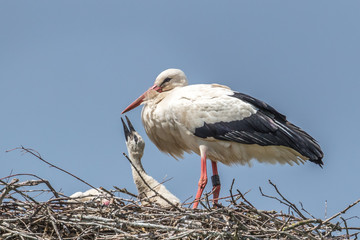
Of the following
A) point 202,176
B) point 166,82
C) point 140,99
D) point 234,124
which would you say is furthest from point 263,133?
point 140,99

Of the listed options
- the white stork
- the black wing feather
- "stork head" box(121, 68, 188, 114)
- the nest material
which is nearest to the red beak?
"stork head" box(121, 68, 188, 114)

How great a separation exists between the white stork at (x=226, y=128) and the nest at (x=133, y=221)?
67.4 inches

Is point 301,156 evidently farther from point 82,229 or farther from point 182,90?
point 82,229

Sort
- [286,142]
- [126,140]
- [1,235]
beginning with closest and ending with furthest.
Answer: [1,235], [286,142], [126,140]

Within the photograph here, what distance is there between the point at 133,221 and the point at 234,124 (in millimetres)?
2239

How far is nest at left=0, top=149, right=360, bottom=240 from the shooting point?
5.67 metres

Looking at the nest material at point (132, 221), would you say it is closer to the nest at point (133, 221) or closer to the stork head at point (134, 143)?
the nest at point (133, 221)

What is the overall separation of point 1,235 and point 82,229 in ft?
1.87

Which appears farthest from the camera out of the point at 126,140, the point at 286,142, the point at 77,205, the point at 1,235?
the point at 126,140

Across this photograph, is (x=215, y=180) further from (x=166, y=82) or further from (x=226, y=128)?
(x=166, y=82)

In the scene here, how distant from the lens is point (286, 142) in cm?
780

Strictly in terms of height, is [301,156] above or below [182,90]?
below

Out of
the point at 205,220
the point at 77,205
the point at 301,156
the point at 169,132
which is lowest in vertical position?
the point at 205,220

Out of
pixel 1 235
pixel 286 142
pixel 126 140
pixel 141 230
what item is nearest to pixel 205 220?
pixel 141 230
